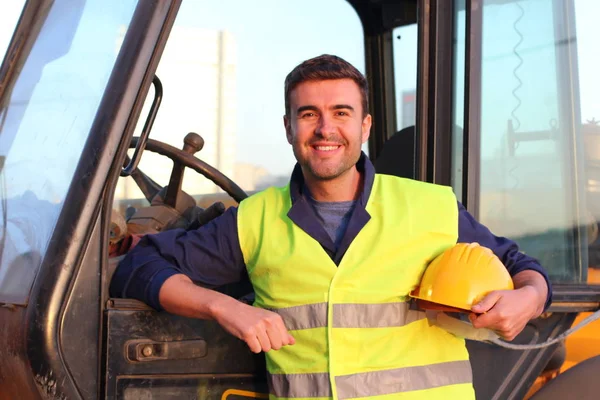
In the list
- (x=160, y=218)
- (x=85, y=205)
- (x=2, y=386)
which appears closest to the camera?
(x=85, y=205)

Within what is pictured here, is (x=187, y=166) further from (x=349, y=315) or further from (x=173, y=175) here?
(x=349, y=315)

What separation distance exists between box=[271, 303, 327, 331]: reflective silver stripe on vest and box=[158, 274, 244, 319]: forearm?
17cm

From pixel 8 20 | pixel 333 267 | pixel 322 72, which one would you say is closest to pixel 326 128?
pixel 322 72

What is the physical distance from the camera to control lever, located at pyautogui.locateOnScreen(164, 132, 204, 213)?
9.73ft

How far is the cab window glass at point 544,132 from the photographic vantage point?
249cm

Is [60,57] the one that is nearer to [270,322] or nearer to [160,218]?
[160,218]

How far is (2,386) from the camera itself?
83.5 inches

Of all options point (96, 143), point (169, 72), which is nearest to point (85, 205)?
point (96, 143)

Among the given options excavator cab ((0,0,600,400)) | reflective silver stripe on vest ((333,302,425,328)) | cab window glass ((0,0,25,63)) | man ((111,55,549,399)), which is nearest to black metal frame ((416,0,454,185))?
excavator cab ((0,0,600,400))

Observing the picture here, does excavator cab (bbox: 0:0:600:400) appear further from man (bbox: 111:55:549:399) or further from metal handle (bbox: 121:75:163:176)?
man (bbox: 111:55:549:399)

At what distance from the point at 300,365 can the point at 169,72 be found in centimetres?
230

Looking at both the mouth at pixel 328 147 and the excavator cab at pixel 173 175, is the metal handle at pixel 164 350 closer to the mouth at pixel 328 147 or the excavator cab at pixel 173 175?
the excavator cab at pixel 173 175

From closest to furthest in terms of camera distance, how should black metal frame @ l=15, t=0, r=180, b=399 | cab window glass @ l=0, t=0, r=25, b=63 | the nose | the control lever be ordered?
black metal frame @ l=15, t=0, r=180, b=399 → the nose → cab window glass @ l=0, t=0, r=25, b=63 → the control lever

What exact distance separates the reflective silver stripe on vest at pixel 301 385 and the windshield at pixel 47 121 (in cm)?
63
